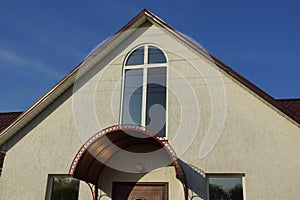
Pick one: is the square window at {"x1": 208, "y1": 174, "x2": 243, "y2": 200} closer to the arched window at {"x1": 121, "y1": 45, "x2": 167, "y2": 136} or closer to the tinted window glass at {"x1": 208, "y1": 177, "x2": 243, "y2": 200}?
the tinted window glass at {"x1": 208, "y1": 177, "x2": 243, "y2": 200}

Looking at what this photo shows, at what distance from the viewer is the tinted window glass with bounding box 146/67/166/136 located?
30.0 feet

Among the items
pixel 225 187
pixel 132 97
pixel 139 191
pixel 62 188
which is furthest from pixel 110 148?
pixel 225 187

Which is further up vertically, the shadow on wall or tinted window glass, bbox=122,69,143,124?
tinted window glass, bbox=122,69,143,124

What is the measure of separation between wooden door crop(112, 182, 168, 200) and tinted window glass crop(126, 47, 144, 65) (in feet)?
11.5

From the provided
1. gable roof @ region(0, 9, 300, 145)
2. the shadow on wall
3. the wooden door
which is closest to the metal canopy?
the shadow on wall

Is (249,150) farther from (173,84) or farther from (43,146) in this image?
(43,146)

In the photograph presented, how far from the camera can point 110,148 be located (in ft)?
28.7

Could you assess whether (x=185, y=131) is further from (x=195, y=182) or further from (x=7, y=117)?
(x=7, y=117)

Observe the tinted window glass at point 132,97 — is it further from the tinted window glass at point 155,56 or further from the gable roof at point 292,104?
the gable roof at point 292,104

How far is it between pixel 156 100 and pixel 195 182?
249 centimetres

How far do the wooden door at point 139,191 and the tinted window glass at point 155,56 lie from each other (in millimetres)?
3504

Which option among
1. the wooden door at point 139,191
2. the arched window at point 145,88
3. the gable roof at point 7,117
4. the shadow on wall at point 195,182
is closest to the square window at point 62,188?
the wooden door at point 139,191

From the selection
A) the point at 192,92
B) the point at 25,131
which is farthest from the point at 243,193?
the point at 25,131

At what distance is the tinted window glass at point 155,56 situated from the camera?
32.4ft
